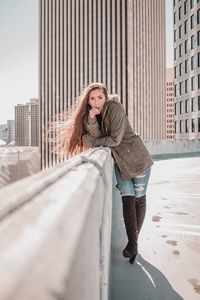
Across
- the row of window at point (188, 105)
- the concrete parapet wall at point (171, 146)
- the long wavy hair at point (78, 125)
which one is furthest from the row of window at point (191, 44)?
the long wavy hair at point (78, 125)

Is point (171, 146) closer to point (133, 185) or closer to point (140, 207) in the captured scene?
point (140, 207)

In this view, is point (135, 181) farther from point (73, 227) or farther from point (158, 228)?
point (73, 227)

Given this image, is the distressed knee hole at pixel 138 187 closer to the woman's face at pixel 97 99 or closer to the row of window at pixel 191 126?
the woman's face at pixel 97 99

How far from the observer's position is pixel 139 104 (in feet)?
302

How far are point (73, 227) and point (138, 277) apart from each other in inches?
120

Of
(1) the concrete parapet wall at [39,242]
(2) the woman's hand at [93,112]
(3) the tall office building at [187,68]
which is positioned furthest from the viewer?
(3) the tall office building at [187,68]

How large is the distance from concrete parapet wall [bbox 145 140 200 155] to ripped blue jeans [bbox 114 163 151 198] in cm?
2092

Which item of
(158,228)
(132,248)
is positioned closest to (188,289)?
(132,248)

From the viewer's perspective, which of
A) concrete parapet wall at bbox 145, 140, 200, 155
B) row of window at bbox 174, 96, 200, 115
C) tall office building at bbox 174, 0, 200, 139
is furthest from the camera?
tall office building at bbox 174, 0, 200, 139

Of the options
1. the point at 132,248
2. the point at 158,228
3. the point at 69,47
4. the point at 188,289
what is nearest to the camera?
the point at 188,289

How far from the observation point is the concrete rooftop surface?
3119mm

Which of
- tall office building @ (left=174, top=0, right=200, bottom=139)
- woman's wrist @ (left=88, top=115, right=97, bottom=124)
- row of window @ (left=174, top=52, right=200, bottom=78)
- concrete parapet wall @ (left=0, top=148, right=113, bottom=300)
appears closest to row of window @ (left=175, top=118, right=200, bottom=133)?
tall office building @ (left=174, top=0, right=200, bottom=139)

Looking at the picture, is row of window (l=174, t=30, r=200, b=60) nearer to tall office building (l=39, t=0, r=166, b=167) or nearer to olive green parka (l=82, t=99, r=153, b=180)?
tall office building (l=39, t=0, r=166, b=167)

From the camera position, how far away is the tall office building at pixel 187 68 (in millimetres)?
56281
